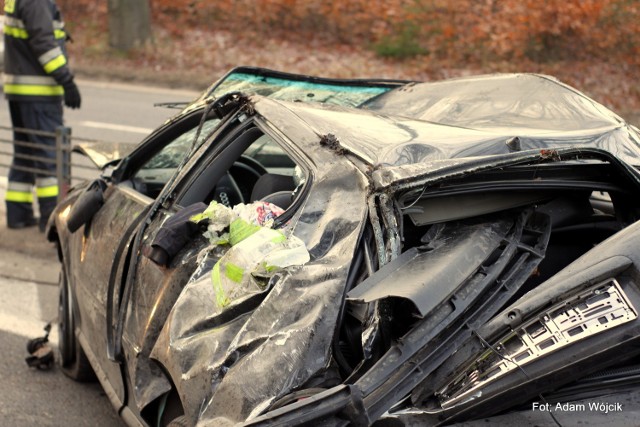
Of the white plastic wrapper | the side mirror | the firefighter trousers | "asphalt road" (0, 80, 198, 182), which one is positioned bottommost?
"asphalt road" (0, 80, 198, 182)

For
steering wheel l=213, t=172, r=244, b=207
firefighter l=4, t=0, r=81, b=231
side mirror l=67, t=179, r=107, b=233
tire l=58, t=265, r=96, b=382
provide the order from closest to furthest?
steering wheel l=213, t=172, r=244, b=207 < side mirror l=67, t=179, r=107, b=233 < tire l=58, t=265, r=96, b=382 < firefighter l=4, t=0, r=81, b=231

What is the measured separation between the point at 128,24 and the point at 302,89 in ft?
43.5

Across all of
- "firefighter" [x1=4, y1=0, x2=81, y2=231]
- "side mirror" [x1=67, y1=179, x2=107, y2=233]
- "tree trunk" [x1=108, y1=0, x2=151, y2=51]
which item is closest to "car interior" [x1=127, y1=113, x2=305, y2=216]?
"side mirror" [x1=67, y1=179, x2=107, y2=233]

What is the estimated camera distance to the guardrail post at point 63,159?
739 centimetres

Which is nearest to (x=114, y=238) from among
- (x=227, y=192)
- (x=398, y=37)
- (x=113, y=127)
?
(x=227, y=192)

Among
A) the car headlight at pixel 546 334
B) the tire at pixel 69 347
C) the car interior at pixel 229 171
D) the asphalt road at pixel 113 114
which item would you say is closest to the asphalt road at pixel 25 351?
the tire at pixel 69 347

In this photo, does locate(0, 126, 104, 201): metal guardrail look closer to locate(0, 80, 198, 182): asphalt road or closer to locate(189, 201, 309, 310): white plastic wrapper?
locate(0, 80, 198, 182): asphalt road

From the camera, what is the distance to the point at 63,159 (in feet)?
24.5

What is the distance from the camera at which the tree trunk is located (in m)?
17.3

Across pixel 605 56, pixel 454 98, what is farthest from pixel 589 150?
pixel 605 56

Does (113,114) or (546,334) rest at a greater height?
(546,334)

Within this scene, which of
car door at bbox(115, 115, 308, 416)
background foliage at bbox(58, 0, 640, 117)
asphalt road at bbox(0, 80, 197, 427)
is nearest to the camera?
car door at bbox(115, 115, 308, 416)

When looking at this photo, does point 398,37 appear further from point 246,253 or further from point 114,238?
point 246,253

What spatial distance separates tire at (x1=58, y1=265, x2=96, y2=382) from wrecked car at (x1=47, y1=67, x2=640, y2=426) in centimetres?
66
